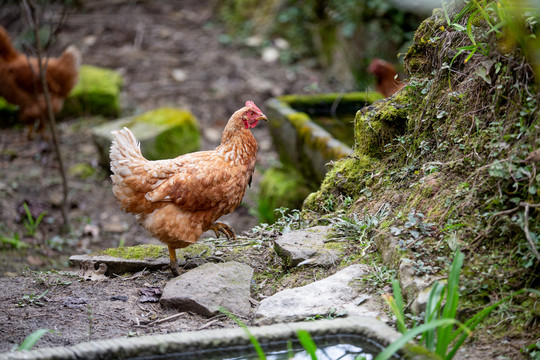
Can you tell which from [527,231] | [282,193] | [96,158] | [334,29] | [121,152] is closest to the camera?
[527,231]

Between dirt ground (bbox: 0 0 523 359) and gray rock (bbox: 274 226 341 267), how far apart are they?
27 cm

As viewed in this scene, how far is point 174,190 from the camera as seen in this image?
354 cm

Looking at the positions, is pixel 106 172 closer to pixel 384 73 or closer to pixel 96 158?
pixel 96 158

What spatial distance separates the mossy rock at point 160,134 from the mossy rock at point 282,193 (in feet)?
5.04

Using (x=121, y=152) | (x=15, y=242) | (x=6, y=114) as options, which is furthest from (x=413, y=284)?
(x=6, y=114)

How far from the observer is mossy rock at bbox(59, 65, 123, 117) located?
29.5 feet

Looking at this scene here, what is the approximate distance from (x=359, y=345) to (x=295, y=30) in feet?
29.5

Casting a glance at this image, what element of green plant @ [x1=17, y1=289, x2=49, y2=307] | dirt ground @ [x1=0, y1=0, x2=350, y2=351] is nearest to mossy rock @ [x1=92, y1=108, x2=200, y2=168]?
dirt ground @ [x1=0, y1=0, x2=350, y2=351]

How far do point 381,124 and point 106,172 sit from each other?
4.98m

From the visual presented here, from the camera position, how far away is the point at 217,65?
10555 mm

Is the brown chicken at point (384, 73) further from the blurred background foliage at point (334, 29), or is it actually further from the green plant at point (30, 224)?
the green plant at point (30, 224)

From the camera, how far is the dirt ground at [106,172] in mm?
3158

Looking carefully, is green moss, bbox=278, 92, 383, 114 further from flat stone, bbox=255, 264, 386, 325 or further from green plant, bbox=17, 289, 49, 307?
green plant, bbox=17, 289, 49, 307

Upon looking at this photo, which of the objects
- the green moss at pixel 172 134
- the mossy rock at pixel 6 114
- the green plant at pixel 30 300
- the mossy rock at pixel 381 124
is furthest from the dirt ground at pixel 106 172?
the mossy rock at pixel 381 124
